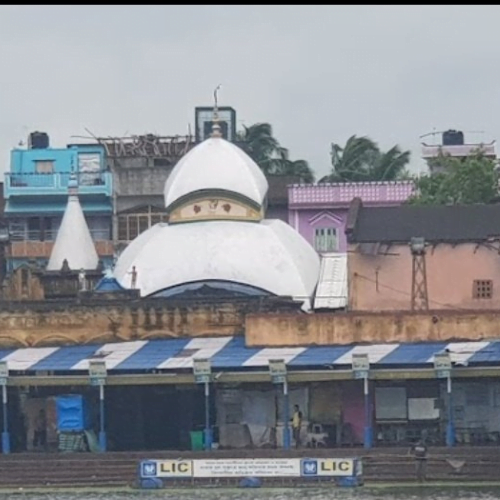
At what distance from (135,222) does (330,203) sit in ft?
23.4

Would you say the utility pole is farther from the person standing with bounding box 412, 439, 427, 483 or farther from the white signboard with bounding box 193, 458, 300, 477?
the white signboard with bounding box 193, 458, 300, 477

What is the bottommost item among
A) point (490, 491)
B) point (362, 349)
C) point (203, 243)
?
point (490, 491)

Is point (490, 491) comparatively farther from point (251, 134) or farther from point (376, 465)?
point (251, 134)

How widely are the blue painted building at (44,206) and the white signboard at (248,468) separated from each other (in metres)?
26.1

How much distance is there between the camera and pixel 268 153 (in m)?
70.9

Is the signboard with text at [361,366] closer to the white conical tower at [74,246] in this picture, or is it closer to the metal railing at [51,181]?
the white conical tower at [74,246]

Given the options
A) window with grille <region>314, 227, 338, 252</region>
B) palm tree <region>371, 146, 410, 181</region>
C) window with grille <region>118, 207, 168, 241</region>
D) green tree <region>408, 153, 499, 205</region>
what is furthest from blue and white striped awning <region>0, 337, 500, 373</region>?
palm tree <region>371, 146, 410, 181</region>

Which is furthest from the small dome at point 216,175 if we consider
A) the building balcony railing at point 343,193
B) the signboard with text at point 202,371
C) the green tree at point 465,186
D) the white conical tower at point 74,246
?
the signboard with text at point 202,371

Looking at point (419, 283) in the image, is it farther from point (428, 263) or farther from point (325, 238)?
point (325, 238)

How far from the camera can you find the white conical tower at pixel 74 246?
4766 cm

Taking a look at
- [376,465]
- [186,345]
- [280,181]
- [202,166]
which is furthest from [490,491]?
[280,181]

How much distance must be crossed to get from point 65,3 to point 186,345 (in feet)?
93.7

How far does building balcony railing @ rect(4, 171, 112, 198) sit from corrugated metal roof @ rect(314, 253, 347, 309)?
11.2 metres

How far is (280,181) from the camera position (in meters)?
58.2
